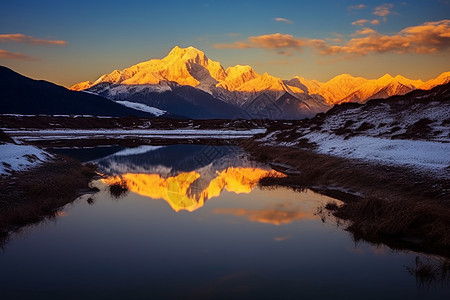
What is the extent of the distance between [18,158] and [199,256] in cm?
2472

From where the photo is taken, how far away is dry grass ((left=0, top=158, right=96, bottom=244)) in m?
18.6

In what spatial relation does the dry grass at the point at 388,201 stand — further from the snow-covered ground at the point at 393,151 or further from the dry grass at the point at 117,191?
the dry grass at the point at 117,191

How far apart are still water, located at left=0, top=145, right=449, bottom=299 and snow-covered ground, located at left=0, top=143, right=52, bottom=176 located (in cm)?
817

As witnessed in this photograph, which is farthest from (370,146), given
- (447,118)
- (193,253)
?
(193,253)

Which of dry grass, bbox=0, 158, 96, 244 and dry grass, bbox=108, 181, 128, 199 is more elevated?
dry grass, bbox=0, 158, 96, 244

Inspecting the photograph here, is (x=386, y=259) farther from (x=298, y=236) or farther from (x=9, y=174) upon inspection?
(x=9, y=174)

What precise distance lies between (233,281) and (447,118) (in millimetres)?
35574

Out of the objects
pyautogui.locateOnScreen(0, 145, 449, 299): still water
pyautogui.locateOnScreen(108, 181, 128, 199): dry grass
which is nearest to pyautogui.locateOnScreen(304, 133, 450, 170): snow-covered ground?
pyautogui.locateOnScreen(0, 145, 449, 299): still water

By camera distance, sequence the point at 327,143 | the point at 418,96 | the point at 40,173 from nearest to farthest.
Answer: the point at 40,173
the point at 327,143
the point at 418,96

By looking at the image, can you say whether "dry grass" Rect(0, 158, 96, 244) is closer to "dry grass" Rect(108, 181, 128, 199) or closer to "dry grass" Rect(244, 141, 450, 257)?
"dry grass" Rect(108, 181, 128, 199)

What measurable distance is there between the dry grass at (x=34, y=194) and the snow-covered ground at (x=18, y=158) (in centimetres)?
99

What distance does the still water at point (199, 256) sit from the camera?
481 inches

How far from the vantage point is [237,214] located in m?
22.4

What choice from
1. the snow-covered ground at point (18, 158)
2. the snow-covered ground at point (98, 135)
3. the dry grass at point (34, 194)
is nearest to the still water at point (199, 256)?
the dry grass at point (34, 194)
